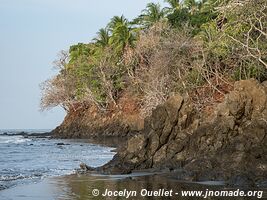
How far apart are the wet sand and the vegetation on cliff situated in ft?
20.8

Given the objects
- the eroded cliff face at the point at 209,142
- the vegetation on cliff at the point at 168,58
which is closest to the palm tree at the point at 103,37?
the vegetation on cliff at the point at 168,58

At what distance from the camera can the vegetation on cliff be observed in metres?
Result: 21.8

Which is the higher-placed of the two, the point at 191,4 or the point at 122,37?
the point at 191,4

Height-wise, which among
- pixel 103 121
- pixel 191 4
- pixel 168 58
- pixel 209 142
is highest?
pixel 191 4

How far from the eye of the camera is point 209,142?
1802cm

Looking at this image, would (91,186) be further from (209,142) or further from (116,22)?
(116,22)

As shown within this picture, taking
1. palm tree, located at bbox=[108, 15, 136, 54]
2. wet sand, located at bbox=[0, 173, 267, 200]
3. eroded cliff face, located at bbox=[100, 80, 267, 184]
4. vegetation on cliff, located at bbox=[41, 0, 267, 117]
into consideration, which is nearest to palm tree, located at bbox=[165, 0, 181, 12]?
vegetation on cliff, located at bbox=[41, 0, 267, 117]

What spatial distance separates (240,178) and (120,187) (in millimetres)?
3643

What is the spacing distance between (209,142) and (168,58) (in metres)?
16.6

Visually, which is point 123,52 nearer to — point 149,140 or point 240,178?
point 149,140

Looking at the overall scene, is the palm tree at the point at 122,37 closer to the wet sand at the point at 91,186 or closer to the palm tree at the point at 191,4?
the palm tree at the point at 191,4

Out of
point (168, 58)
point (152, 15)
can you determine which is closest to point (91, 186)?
point (168, 58)

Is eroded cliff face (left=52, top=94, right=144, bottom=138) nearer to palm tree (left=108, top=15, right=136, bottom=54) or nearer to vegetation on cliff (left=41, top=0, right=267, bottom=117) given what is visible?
vegetation on cliff (left=41, top=0, right=267, bottom=117)

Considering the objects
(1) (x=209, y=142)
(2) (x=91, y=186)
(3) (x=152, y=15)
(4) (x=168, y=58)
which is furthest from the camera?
(3) (x=152, y=15)
